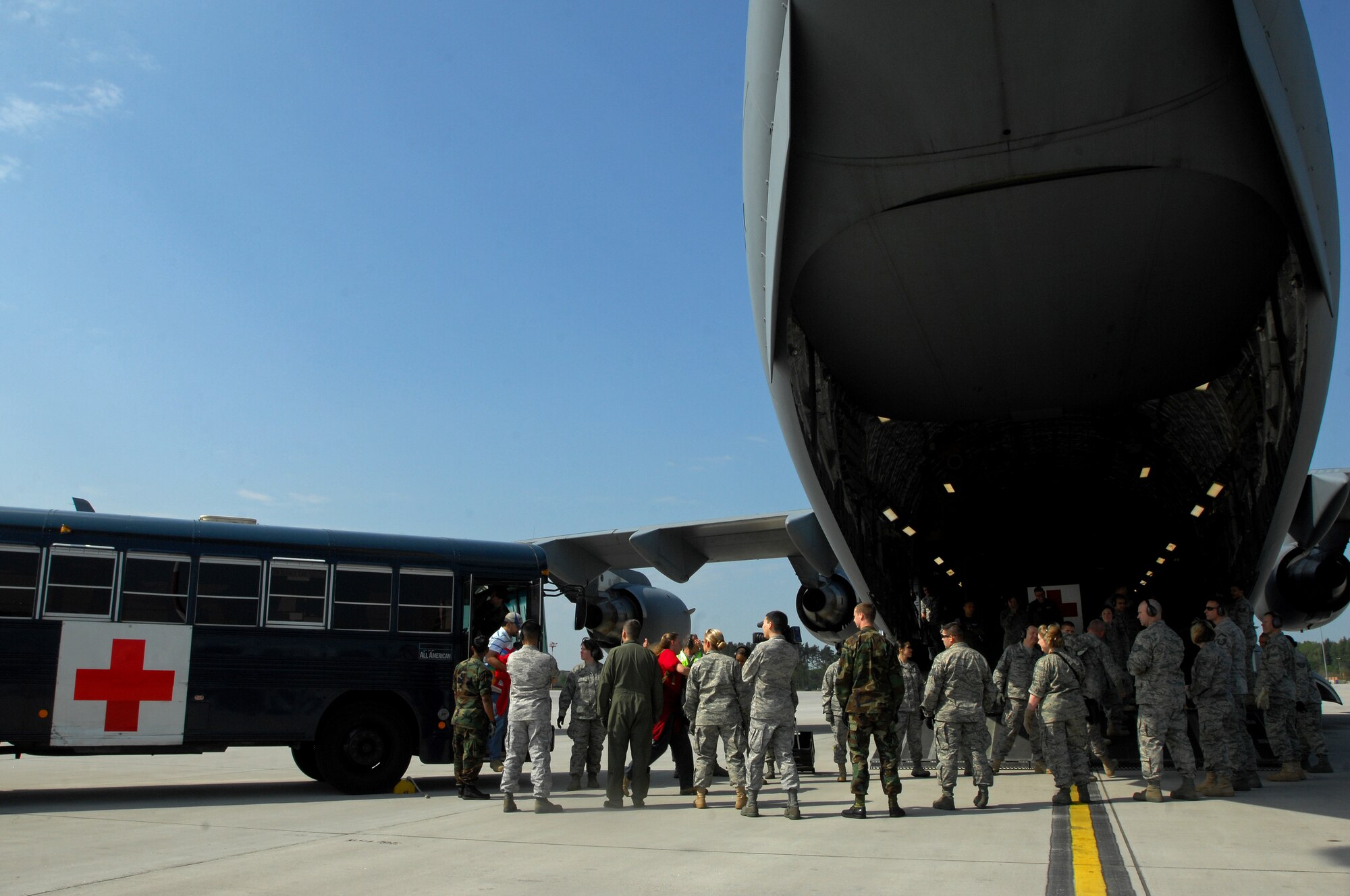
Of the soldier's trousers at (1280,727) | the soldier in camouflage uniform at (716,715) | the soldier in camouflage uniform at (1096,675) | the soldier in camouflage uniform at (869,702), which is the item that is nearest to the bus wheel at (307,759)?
the soldier in camouflage uniform at (716,715)

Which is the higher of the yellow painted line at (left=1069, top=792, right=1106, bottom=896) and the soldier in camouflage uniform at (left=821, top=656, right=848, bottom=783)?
the soldier in camouflage uniform at (left=821, top=656, right=848, bottom=783)

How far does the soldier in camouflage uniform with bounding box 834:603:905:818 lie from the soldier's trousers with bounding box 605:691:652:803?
1.75 m

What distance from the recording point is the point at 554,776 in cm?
1197

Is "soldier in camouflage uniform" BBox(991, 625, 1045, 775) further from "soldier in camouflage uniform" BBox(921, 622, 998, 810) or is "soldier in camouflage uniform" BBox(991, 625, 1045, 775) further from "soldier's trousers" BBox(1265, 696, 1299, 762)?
"soldier's trousers" BBox(1265, 696, 1299, 762)

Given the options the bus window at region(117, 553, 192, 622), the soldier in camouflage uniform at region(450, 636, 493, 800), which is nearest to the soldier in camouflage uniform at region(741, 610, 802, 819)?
the soldier in camouflage uniform at region(450, 636, 493, 800)

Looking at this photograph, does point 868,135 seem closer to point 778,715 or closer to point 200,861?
point 778,715

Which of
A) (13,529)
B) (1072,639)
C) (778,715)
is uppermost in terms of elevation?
(13,529)

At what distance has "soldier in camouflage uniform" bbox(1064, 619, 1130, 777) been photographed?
9490 millimetres

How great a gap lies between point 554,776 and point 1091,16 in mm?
9687

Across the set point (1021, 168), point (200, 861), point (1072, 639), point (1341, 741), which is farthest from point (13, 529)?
point (1341, 741)

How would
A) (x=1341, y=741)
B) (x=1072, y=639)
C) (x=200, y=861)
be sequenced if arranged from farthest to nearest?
(x=1341, y=741), (x=1072, y=639), (x=200, y=861)

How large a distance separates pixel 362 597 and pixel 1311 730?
9643mm

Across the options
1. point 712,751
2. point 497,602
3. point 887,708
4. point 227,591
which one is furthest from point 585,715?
point 887,708

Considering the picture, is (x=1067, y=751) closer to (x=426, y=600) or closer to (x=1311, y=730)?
(x=1311, y=730)
